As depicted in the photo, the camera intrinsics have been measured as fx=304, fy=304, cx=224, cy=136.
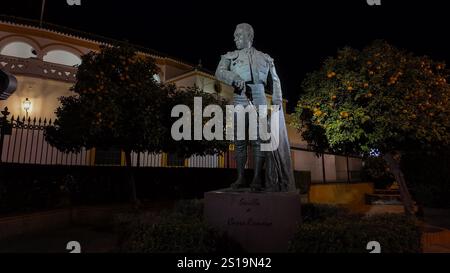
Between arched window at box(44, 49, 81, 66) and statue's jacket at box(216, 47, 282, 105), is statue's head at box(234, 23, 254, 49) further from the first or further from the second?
arched window at box(44, 49, 81, 66)

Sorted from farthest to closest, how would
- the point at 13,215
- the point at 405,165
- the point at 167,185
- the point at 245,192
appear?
the point at 405,165, the point at 167,185, the point at 13,215, the point at 245,192

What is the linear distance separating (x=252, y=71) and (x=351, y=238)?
2847 millimetres

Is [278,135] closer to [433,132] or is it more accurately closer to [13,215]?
[433,132]

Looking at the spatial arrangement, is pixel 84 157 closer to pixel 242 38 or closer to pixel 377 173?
pixel 242 38

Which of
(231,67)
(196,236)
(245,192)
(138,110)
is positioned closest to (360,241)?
(245,192)

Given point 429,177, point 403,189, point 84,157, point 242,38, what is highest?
point 242,38

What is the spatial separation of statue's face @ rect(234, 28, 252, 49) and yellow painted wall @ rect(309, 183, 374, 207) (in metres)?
7.85

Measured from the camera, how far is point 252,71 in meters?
4.95

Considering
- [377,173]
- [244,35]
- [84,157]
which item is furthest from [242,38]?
[84,157]

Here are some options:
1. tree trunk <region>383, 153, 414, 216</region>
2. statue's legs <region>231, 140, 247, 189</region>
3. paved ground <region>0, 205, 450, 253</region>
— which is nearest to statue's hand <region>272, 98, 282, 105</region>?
statue's legs <region>231, 140, 247, 189</region>

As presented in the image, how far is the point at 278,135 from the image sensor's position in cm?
489

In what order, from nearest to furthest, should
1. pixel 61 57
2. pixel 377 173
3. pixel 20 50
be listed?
1. pixel 377 173
2. pixel 20 50
3. pixel 61 57

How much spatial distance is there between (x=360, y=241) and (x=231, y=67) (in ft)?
10.5

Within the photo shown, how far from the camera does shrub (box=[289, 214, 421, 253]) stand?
351cm
